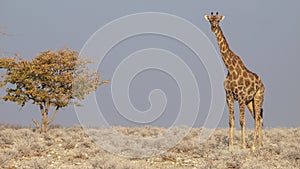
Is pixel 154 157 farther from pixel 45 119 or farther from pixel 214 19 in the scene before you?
pixel 45 119

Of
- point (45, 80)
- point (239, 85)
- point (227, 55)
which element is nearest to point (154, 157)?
point (239, 85)

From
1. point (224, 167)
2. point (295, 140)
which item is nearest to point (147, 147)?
point (224, 167)

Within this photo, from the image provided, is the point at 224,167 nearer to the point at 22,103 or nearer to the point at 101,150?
the point at 101,150

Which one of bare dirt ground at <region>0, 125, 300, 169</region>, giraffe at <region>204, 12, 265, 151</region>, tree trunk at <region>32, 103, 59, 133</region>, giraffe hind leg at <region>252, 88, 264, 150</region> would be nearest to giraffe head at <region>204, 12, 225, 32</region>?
giraffe at <region>204, 12, 265, 151</region>

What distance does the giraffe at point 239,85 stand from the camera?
1627 cm

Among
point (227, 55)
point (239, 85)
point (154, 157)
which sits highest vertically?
point (227, 55)

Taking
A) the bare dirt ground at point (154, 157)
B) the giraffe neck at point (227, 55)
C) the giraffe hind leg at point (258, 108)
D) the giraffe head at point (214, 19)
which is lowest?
the bare dirt ground at point (154, 157)

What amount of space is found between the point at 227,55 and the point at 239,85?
1475 mm

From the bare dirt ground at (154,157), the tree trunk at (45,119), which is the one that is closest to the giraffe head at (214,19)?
the bare dirt ground at (154,157)

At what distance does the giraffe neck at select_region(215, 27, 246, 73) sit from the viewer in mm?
16797

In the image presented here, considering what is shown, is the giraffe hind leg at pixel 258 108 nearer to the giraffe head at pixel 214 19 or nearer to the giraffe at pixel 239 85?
the giraffe at pixel 239 85

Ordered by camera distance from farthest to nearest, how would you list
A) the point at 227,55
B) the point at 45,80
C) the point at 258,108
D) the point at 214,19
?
the point at 45,80, the point at 258,108, the point at 227,55, the point at 214,19

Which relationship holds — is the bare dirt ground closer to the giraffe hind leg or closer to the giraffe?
the giraffe hind leg

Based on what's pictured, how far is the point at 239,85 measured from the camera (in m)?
16.5
